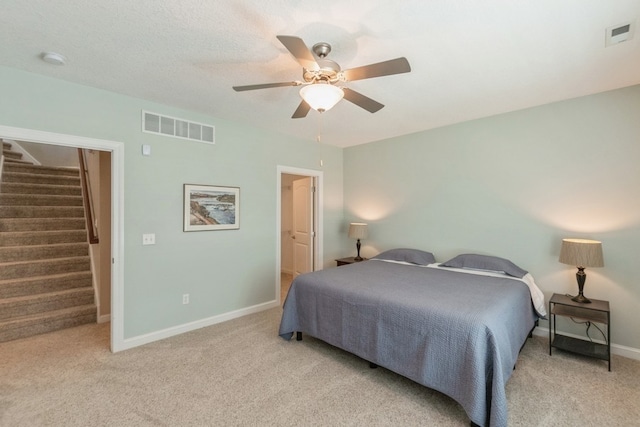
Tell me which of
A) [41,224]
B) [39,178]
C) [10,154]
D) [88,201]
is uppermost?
[10,154]

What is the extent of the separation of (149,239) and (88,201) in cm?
224

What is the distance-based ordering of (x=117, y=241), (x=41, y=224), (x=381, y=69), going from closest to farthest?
1. (x=381, y=69)
2. (x=117, y=241)
3. (x=41, y=224)

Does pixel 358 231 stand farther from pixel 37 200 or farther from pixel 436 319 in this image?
pixel 37 200

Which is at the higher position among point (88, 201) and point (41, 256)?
point (88, 201)

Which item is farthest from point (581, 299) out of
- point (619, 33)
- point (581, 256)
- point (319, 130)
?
point (319, 130)

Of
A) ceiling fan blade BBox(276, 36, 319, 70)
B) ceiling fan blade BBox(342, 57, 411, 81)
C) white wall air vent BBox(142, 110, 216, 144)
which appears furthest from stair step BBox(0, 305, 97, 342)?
ceiling fan blade BBox(342, 57, 411, 81)

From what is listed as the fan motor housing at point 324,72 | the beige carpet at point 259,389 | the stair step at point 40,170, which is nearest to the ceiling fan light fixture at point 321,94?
the fan motor housing at point 324,72

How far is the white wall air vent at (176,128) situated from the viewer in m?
3.09

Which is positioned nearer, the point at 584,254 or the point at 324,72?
the point at 324,72

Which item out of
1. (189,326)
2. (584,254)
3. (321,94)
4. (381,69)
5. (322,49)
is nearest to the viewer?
(381,69)

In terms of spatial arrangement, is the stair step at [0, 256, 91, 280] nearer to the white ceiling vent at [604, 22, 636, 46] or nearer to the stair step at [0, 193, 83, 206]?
the stair step at [0, 193, 83, 206]

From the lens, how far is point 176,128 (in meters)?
3.28

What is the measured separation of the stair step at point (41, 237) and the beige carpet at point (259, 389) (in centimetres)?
153

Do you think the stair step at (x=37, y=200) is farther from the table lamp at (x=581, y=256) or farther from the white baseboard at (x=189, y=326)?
the table lamp at (x=581, y=256)
